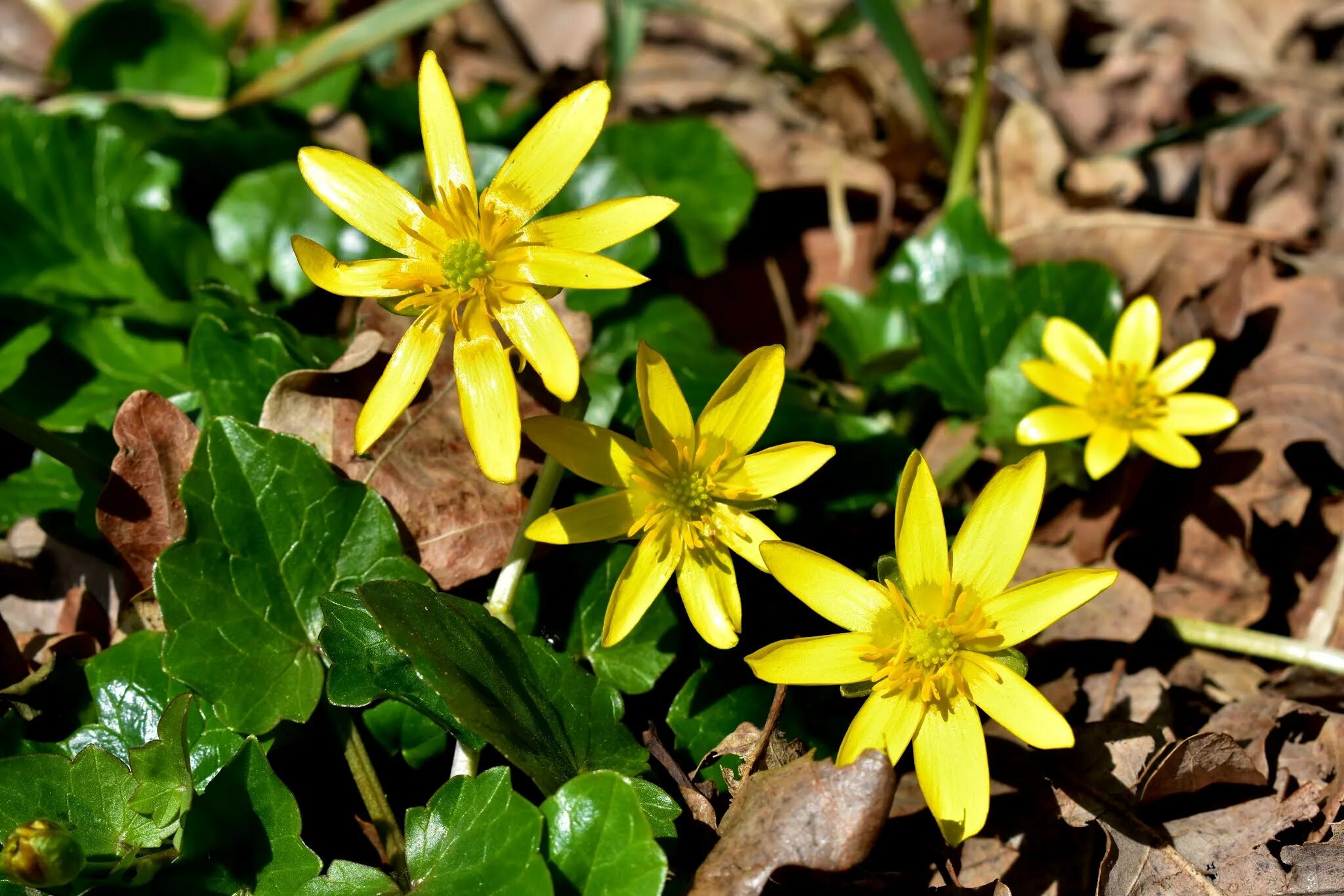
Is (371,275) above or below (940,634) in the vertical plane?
above

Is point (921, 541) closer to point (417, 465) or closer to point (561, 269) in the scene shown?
point (561, 269)

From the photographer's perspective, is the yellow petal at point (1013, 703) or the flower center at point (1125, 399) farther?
the flower center at point (1125, 399)

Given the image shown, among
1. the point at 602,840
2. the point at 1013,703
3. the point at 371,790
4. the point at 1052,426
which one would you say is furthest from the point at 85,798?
the point at 1052,426

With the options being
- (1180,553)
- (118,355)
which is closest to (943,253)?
(1180,553)

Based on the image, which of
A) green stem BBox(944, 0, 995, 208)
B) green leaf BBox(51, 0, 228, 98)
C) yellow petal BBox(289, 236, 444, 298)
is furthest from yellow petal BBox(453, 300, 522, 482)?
green leaf BBox(51, 0, 228, 98)

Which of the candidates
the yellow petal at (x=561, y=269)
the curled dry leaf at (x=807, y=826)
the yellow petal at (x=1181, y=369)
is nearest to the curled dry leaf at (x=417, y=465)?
the yellow petal at (x=561, y=269)

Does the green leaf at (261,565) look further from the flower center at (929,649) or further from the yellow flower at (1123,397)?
the yellow flower at (1123,397)
